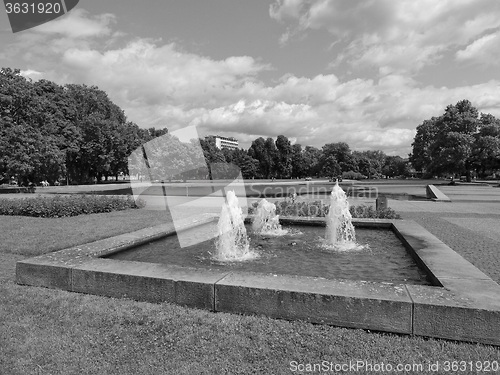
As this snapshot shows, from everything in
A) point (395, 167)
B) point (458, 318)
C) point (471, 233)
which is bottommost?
point (471, 233)

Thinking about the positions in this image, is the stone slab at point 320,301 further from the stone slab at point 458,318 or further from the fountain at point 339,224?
the fountain at point 339,224

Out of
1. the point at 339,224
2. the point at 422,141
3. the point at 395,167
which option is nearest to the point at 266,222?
the point at 339,224

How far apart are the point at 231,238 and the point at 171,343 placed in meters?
4.18

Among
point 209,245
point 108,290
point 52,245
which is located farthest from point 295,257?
point 52,245

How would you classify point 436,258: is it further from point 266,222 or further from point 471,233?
point 471,233

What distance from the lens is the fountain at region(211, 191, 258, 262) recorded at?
704 centimetres


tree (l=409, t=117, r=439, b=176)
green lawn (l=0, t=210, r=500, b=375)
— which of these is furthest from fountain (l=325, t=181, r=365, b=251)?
tree (l=409, t=117, r=439, b=176)

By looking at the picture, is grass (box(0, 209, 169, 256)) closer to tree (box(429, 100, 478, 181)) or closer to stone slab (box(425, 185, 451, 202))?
stone slab (box(425, 185, 451, 202))

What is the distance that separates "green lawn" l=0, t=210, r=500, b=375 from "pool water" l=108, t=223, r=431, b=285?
6.31 feet

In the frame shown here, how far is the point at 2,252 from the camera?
816 cm

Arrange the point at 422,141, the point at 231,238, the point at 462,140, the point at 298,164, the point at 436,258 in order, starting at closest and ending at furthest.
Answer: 1. the point at 436,258
2. the point at 231,238
3. the point at 462,140
4. the point at 422,141
5. the point at 298,164

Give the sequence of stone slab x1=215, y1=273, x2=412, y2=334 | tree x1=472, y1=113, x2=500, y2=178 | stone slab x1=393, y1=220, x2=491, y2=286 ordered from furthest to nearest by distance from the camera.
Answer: tree x1=472, y1=113, x2=500, y2=178 → stone slab x1=393, y1=220, x2=491, y2=286 → stone slab x1=215, y1=273, x2=412, y2=334

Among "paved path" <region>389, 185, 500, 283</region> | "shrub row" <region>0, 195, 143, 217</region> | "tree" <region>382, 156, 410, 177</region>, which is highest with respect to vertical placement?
"tree" <region>382, 156, 410, 177</region>

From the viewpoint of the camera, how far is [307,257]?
693 cm
